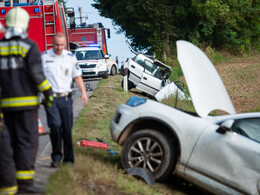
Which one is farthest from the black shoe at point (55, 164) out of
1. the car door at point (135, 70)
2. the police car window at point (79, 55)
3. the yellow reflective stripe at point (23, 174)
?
the police car window at point (79, 55)

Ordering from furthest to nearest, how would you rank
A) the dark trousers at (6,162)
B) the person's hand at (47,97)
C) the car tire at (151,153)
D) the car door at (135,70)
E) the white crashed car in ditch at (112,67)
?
the white crashed car in ditch at (112,67), the car door at (135,70), the car tire at (151,153), the person's hand at (47,97), the dark trousers at (6,162)

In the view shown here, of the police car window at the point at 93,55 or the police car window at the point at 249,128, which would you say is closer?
the police car window at the point at 249,128

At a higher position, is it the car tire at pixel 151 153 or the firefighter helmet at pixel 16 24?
the firefighter helmet at pixel 16 24

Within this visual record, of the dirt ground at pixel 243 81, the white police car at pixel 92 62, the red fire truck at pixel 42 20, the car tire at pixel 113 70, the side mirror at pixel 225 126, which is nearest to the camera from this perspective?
the side mirror at pixel 225 126

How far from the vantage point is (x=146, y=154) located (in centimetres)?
752

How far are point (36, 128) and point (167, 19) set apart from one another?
3650cm

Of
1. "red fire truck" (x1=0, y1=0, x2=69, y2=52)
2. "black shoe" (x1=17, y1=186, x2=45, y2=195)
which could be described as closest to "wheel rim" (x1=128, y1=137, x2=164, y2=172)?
"black shoe" (x1=17, y1=186, x2=45, y2=195)

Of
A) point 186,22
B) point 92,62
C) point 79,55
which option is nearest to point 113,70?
point 79,55

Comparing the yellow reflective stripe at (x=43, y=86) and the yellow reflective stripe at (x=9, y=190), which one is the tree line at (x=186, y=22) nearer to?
the yellow reflective stripe at (x=43, y=86)

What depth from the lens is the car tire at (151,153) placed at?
737 centimetres

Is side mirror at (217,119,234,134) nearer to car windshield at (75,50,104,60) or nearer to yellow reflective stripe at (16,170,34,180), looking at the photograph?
yellow reflective stripe at (16,170,34,180)

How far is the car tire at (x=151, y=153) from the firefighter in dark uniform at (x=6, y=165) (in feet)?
7.93

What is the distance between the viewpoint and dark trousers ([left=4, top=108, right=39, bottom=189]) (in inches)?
223

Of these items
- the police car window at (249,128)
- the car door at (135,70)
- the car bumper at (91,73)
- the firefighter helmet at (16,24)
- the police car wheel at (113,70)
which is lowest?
the police car wheel at (113,70)
